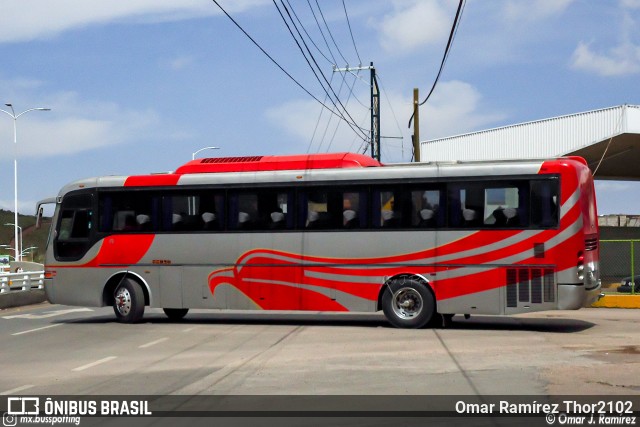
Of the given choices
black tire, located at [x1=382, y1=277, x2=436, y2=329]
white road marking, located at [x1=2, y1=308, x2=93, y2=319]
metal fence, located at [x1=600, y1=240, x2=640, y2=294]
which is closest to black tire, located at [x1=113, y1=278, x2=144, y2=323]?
white road marking, located at [x1=2, y1=308, x2=93, y2=319]

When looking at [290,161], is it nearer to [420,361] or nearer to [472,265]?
[472,265]

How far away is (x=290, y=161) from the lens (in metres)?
19.5

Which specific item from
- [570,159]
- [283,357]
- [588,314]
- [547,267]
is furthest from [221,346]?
[588,314]

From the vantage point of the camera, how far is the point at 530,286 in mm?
17531

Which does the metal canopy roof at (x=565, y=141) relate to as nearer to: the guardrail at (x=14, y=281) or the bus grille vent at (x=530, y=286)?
the guardrail at (x=14, y=281)

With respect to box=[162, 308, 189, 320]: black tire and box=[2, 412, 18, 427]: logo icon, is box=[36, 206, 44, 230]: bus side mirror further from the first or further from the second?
box=[2, 412, 18, 427]: logo icon

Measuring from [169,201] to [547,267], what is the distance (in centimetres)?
819

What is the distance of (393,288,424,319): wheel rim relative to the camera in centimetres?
1840

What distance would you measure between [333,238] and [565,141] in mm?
26681

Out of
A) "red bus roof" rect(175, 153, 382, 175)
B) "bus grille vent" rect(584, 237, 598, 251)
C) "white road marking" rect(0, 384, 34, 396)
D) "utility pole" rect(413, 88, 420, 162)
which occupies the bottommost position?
"white road marking" rect(0, 384, 34, 396)

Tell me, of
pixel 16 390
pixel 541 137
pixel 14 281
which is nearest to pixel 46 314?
pixel 14 281

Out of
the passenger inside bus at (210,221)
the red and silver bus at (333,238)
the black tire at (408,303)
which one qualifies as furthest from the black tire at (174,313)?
the black tire at (408,303)

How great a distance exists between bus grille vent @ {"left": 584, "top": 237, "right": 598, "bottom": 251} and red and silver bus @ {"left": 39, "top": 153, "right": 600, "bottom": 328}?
41 millimetres

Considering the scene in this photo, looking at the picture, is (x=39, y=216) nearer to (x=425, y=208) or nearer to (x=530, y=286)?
(x=425, y=208)
